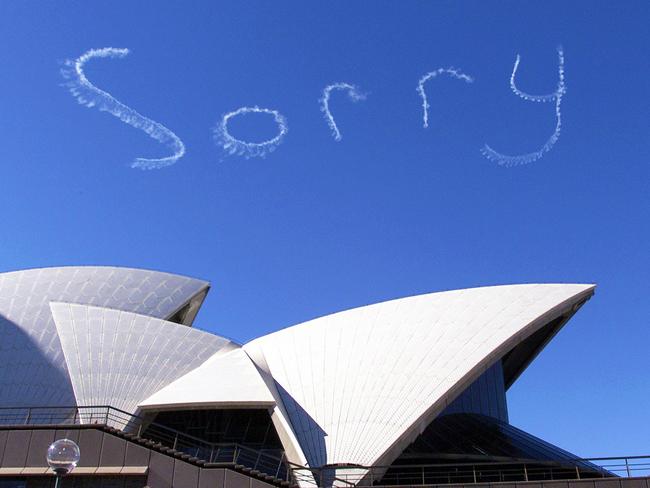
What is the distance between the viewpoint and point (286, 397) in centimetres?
2719

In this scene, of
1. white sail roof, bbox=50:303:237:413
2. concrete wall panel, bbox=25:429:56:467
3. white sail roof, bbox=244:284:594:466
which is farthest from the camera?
white sail roof, bbox=50:303:237:413

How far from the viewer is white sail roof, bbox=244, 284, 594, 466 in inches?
968

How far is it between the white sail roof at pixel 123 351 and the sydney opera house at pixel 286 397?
0.07m

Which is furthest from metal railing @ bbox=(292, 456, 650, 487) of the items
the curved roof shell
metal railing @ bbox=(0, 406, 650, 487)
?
the curved roof shell

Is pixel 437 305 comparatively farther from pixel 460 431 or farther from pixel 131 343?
pixel 131 343

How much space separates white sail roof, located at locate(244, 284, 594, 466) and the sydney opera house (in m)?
0.07

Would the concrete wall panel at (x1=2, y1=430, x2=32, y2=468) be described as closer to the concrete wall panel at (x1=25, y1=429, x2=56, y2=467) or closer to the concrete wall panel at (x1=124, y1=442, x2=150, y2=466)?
the concrete wall panel at (x1=25, y1=429, x2=56, y2=467)

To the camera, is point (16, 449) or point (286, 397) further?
point (286, 397)

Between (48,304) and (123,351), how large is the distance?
693 cm

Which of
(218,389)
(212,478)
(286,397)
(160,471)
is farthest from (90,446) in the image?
(286,397)

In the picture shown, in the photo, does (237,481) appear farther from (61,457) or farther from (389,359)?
(389,359)

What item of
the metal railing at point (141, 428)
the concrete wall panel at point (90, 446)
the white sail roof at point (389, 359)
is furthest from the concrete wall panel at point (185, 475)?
the white sail roof at point (389, 359)

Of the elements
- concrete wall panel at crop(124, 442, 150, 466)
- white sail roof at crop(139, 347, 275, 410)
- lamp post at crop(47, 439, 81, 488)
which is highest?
white sail roof at crop(139, 347, 275, 410)

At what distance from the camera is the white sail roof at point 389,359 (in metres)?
24.6
